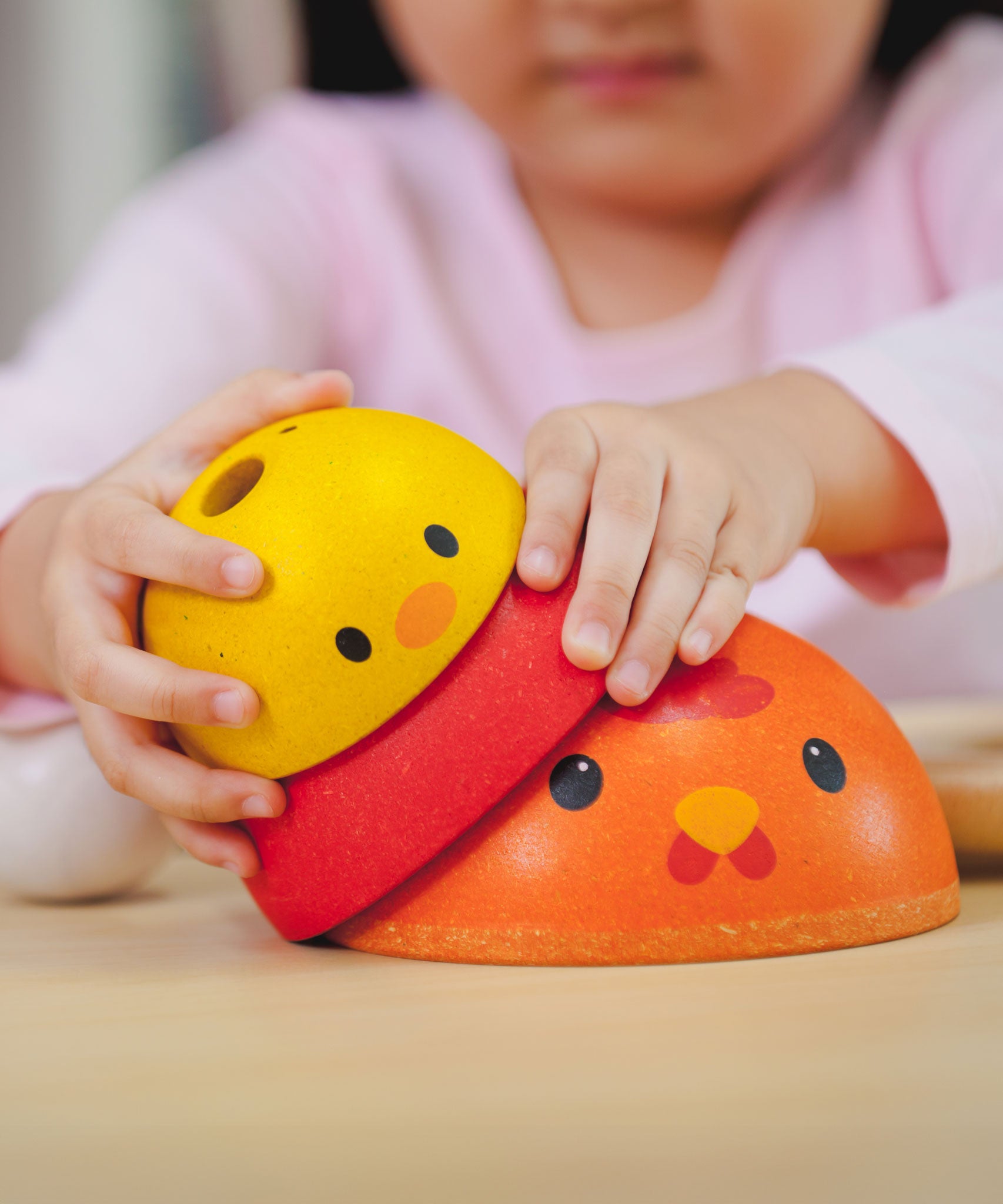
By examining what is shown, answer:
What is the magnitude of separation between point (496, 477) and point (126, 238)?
85cm

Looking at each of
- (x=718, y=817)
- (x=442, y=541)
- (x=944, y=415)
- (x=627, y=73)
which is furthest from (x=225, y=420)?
(x=627, y=73)

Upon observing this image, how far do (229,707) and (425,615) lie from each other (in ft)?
0.28

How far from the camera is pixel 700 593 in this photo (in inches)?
19.8

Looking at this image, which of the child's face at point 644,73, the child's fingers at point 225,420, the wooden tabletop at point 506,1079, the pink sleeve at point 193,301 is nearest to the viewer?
the wooden tabletop at point 506,1079

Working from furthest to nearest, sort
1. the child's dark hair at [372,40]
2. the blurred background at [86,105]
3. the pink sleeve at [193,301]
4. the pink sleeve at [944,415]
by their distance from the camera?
the blurred background at [86,105], the child's dark hair at [372,40], the pink sleeve at [193,301], the pink sleeve at [944,415]

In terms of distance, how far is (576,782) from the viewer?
1.51ft

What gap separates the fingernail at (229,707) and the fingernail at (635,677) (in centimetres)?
15

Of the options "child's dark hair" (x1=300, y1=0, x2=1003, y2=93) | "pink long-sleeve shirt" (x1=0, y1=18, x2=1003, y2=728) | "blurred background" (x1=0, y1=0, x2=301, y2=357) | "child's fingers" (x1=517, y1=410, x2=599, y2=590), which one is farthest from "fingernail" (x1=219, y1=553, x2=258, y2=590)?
"blurred background" (x1=0, y1=0, x2=301, y2=357)

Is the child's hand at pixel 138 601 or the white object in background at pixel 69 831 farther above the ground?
the child's hand at pixel 138 601

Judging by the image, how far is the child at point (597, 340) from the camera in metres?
0.50

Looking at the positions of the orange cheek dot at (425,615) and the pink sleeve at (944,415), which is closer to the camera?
the orange cheek dot at (425,615)

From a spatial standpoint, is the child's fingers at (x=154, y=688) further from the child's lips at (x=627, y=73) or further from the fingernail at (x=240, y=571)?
the child's lips at (x=627, y=73)

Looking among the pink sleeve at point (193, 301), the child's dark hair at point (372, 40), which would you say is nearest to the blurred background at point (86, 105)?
the child's dark hair at point (372, 40)

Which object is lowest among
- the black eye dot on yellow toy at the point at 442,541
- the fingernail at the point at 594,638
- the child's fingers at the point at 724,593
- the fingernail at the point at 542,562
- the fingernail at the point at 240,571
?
the child's fingers at the point at 724,593
